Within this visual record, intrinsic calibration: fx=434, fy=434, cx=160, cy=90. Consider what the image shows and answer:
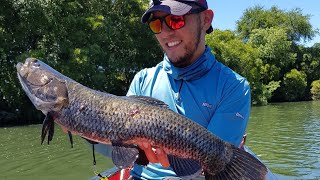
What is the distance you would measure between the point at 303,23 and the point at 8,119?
36.9m

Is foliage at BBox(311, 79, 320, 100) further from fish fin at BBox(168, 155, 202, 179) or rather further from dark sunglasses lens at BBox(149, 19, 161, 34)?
fish fin at BBox(168, 155, 202, 179)

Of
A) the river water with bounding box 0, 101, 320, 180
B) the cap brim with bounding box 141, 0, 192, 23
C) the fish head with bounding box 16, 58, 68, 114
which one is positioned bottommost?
the river water with bounding box 0, 101, 320, 180

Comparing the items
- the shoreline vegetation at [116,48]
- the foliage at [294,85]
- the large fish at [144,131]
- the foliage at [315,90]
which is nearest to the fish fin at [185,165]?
the large fish at [144,131]

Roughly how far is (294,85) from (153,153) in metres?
43.8

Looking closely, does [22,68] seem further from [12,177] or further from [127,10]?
[127,10]

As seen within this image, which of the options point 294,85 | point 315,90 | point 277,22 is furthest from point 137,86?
point 277,22

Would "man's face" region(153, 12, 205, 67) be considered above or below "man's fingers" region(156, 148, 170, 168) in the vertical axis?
above

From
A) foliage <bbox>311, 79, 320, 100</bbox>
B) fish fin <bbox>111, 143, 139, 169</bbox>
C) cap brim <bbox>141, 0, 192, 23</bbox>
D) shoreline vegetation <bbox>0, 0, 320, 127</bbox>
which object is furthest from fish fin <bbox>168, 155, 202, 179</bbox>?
foliage <bbox>311, 79, 320, 100</bbox>

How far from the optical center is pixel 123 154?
9.59 ft

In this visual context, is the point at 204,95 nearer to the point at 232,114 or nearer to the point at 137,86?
the point at 232,114

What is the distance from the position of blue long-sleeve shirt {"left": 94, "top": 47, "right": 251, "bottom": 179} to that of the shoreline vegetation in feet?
61.6

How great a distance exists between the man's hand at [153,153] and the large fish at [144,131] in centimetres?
4

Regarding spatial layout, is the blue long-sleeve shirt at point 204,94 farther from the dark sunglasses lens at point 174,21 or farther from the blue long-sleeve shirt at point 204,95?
the dark sunglasses lens at point 174,21

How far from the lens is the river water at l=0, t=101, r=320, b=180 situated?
1091 centimetres
